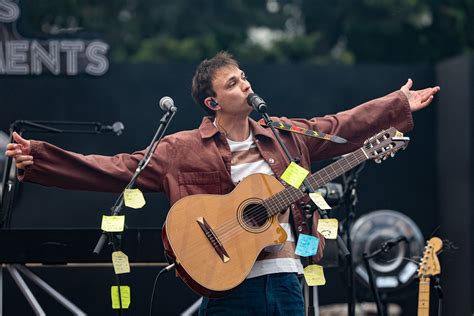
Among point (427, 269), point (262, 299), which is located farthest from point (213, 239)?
point (427, 269)

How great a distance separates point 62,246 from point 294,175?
1850 mm

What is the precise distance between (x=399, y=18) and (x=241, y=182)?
426 inches

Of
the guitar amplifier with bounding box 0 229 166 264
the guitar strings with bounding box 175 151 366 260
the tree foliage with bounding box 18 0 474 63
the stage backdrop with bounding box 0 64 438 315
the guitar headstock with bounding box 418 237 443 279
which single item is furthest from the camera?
the tree foliage with bounding box 18 0 474 63

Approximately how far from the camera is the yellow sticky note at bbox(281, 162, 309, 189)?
161 inches

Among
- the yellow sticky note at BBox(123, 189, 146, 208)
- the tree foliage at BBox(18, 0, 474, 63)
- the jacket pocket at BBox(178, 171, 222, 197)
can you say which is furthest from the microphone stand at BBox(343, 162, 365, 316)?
the tree foliage at BBox(18, 0, 474, 63)

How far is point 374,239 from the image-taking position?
25.1 feet

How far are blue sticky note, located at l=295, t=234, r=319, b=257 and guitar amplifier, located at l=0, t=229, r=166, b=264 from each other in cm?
143

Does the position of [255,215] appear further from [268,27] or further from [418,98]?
[268,27]

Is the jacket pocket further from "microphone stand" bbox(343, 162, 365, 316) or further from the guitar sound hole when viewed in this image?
"microphone stand" bbox(343, 162, 365, 316)

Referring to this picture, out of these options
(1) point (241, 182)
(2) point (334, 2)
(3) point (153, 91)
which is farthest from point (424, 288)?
(2) point (334, 2)

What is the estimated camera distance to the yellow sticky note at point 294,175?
4.09 m

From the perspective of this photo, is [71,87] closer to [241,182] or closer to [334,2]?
[241,182]

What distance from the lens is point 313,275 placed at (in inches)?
163

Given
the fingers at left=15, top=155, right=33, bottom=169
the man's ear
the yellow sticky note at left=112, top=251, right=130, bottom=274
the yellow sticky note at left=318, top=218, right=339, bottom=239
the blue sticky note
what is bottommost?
the yellow sticky note at left=112, top=251, right=130, bottom=274
